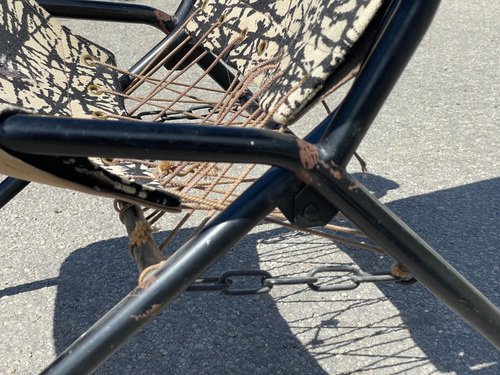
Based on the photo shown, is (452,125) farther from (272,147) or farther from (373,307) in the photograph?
(272,147)

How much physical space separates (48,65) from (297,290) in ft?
2.45

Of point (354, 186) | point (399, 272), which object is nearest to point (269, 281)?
point (399, 272)

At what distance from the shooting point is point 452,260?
5.82 feet

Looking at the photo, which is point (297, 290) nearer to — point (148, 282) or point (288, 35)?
point (288, 35)

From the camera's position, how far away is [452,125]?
8.21 feet

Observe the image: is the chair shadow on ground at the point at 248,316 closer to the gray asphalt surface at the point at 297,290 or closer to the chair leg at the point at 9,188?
the gray asphalt surface at the point at 297,290

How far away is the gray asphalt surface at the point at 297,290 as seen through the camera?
147 cm

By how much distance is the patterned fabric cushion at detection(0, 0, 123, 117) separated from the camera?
138 cm

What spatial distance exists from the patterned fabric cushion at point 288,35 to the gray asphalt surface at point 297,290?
53 cm

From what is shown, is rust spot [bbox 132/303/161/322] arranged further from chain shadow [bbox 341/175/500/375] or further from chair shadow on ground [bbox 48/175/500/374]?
chain shadow [bbox 341/175/500/375]

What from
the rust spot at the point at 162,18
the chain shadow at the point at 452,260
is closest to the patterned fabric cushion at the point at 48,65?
the rust spot at the point at 162,18

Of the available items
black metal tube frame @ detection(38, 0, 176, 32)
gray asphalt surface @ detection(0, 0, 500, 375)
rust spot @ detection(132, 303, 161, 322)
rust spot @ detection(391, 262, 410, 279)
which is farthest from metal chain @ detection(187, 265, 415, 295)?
black metal tube frame @ detection(38, 0, 176, 32)

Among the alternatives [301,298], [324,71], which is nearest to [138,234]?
[324,71]

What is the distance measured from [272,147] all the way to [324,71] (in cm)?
22
